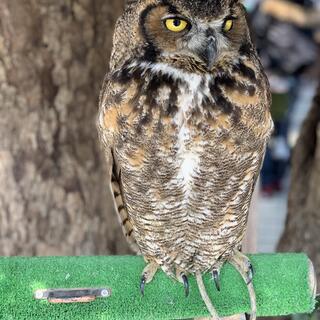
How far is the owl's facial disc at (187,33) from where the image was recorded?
3.96 feet

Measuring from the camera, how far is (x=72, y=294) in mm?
1341

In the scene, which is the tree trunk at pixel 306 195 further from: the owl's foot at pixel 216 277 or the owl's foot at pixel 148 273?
the owl's foot at pixel 148 273

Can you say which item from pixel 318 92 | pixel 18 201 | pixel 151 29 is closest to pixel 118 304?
pixel 151 29

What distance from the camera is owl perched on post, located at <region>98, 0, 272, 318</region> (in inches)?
48.3

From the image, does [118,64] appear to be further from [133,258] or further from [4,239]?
[4,239]

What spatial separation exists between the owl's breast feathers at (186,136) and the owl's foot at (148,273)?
0.12 metres

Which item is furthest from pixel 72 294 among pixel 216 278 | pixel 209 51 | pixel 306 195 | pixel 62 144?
pixel 306 195

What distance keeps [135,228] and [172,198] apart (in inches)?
9.0

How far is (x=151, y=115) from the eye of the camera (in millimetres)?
1266

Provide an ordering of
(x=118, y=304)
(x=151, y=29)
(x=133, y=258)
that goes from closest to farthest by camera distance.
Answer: (x=151, y=29) → (x=118, y=304) → (x=133, y=258)

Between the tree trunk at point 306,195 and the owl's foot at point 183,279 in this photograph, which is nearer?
the owl's foot at point 183,279

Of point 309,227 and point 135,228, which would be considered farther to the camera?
point 309,227

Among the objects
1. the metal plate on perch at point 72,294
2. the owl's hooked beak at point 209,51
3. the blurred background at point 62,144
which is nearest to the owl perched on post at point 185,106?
the owl's hooked beak at point 209,51

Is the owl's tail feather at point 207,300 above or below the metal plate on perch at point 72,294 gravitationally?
below
